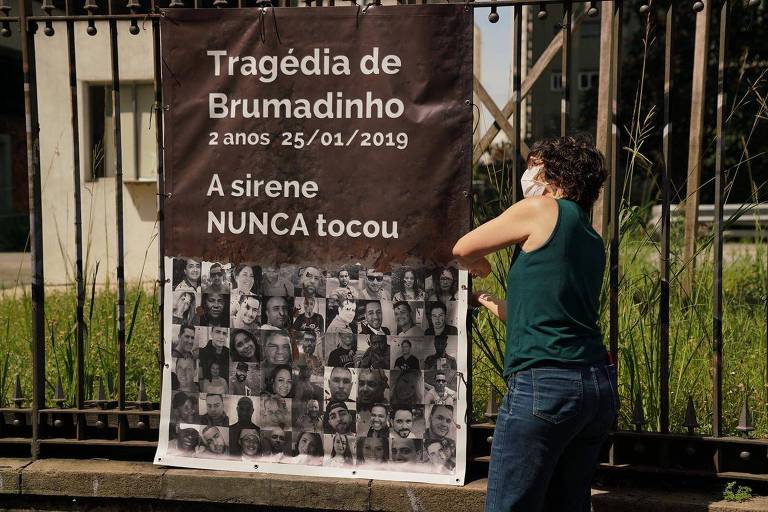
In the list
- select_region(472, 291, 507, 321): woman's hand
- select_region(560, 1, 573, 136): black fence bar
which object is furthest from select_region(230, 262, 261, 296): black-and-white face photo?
select_region(560, 1, 573, 136): black fence bar

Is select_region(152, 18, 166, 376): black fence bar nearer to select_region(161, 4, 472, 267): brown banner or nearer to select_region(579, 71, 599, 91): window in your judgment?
select_region(161, 4, 472, 267): brown banner

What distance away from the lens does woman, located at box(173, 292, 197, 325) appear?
3631mm

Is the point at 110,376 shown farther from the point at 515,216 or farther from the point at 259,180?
the point at 515,216

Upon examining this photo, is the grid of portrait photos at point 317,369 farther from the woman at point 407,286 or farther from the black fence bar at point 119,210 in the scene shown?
the black fence bar at point 119,210

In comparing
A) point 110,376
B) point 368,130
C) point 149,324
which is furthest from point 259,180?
point 149,324

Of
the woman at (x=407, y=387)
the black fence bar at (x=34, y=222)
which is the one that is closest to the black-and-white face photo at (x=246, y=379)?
the woman at (x=407, y=387)

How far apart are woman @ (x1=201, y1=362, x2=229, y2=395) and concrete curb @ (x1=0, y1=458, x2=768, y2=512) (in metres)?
0.37

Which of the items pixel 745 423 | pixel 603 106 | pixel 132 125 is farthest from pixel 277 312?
pixel 132 125

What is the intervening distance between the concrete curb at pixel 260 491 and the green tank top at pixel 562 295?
1.01 meters

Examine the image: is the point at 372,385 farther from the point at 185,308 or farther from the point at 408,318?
the point at 185,308

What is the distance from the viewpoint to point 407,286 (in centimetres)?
344

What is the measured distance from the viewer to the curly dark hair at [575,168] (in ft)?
8.76

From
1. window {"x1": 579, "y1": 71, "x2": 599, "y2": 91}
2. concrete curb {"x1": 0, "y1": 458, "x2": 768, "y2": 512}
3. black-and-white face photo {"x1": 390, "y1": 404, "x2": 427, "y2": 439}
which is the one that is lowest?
concrete curb {"x1": 0, "y1": 458, "x2": 768, "y2": 512}

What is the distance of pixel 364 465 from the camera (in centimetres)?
351
